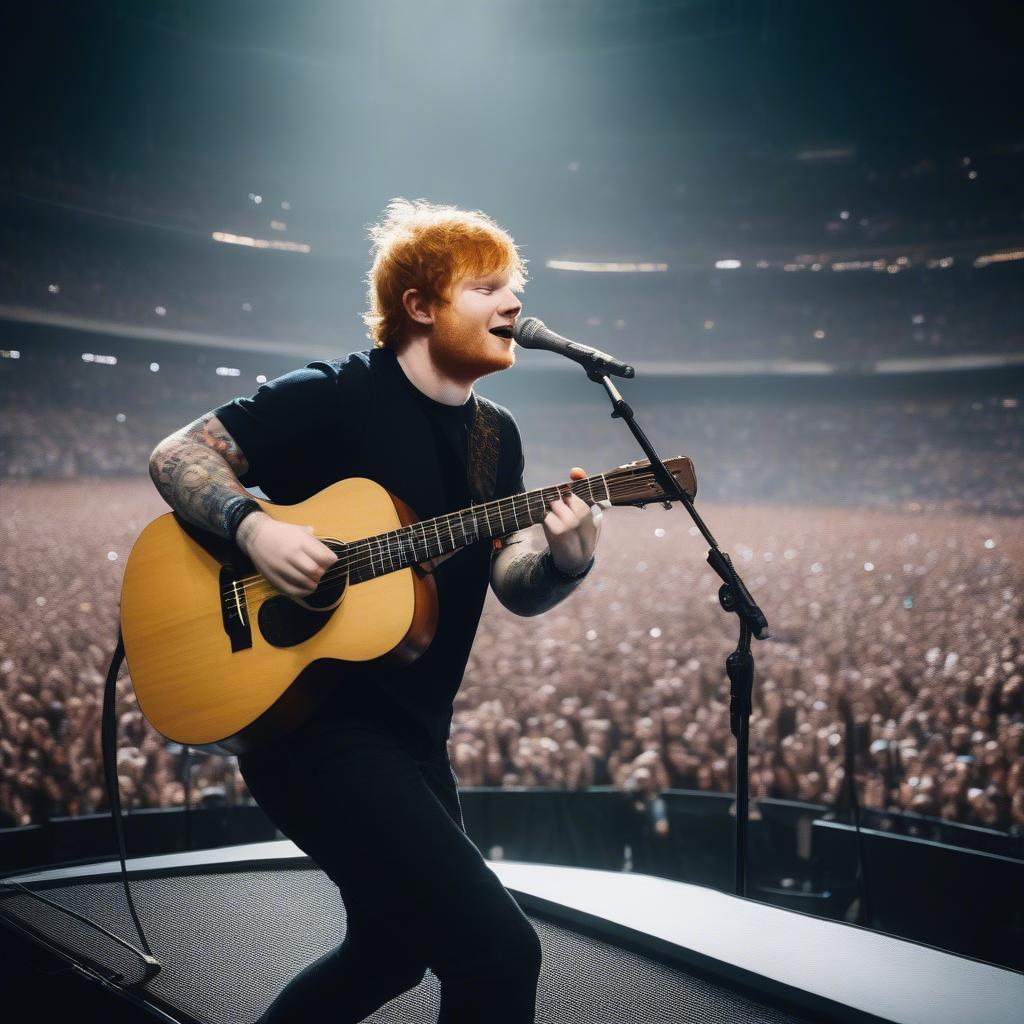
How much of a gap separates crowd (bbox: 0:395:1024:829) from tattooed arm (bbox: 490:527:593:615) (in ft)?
8.28

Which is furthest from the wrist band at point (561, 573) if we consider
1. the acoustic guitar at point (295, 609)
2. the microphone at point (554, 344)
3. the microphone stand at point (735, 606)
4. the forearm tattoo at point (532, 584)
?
the microphone at point (554, 344)

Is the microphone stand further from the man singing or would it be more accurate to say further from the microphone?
the man singing

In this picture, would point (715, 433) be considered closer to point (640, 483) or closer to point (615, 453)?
point (615, 453)

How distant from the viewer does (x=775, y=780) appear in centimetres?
427

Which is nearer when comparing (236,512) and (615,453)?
(236,512)

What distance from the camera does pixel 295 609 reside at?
157 centimetres

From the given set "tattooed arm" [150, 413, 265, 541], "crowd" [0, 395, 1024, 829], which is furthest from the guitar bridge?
"crowd" [0, 395, 1024, 829]

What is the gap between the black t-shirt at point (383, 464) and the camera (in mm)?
1477

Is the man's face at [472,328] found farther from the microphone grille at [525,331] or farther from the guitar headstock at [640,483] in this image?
the guitar headstock at [640,483]

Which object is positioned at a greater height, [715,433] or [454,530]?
[715,433]

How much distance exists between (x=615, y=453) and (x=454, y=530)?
77.7 feet

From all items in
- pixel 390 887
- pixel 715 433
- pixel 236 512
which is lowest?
pixel 390 887

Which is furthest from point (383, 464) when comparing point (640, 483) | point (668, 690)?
point (668, 690)

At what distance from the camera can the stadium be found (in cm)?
238
